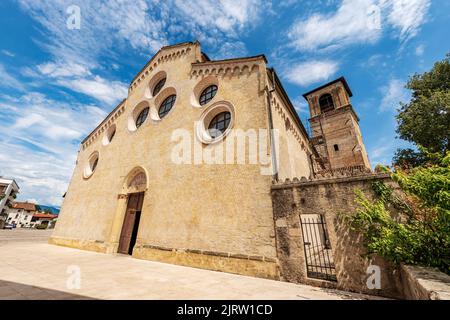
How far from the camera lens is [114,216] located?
1032cm

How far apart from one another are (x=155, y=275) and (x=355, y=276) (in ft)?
17.5

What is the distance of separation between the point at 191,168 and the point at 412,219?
23.7 feet

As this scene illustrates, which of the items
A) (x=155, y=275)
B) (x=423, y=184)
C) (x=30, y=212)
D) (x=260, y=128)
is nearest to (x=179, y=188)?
(x=155, y=275)

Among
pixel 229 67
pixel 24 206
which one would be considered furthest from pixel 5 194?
pixel 229 67

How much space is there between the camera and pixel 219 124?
30.3ft

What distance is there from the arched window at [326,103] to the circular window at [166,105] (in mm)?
17385

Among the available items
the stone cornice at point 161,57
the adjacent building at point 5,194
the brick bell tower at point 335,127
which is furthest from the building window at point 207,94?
the adjacent building at point 5,194

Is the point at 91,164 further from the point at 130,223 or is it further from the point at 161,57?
the point at 161,57

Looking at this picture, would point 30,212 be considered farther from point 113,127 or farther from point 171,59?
point 171,59

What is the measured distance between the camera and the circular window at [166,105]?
11875 mm

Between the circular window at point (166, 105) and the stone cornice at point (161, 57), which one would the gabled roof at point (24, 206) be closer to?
the stone cornice at point (161, 57)

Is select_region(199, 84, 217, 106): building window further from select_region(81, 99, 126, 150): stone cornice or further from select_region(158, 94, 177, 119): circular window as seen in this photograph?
select_region(81, 99, 126, 150): stone cornice

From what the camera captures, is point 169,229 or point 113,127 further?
point 113,127
